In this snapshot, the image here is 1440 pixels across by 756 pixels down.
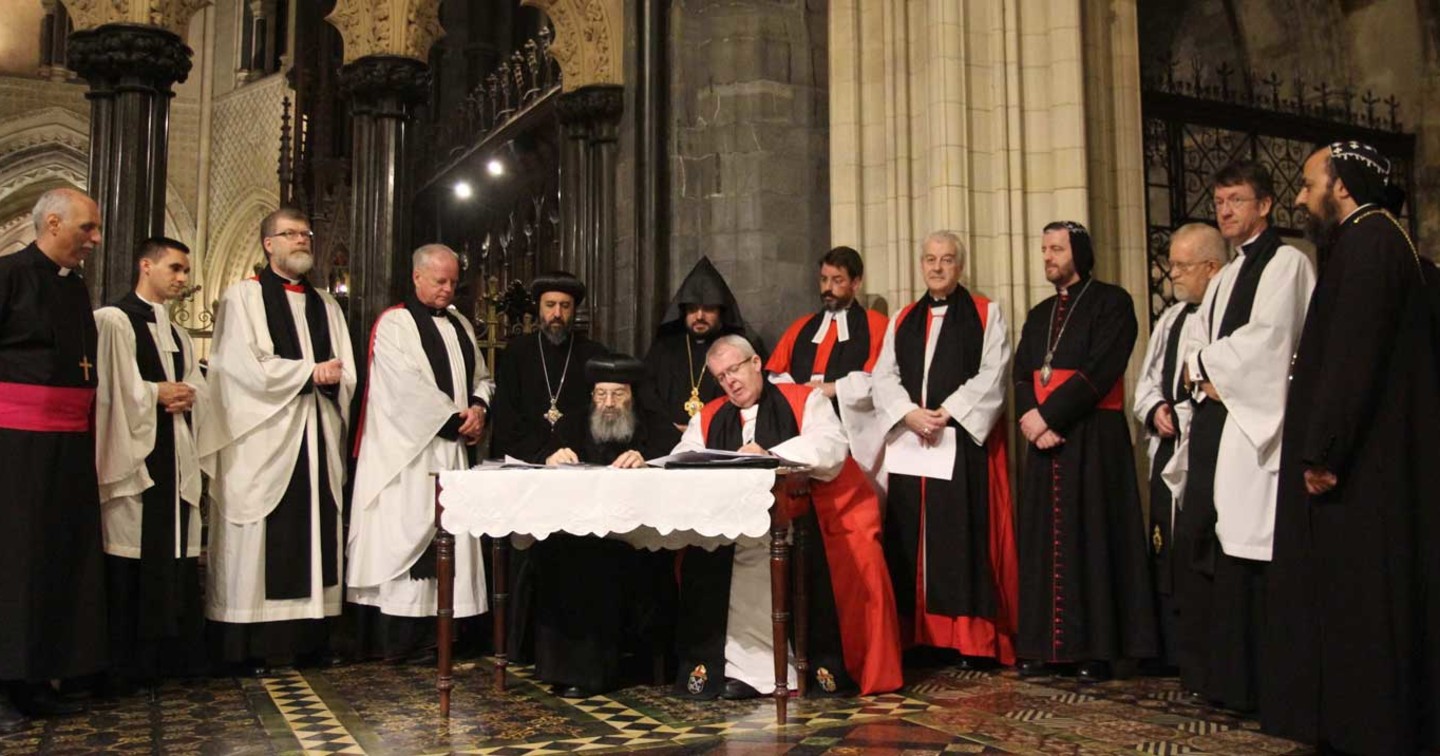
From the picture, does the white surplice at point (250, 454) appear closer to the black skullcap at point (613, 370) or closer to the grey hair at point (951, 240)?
the black skullcap at point (613, 370)

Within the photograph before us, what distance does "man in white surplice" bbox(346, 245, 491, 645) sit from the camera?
577 cm

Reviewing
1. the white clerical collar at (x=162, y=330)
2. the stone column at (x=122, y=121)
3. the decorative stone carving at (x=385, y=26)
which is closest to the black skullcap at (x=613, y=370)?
the white clerical collar at (x=162, y=330)

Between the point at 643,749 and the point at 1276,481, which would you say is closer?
the point at 643,749

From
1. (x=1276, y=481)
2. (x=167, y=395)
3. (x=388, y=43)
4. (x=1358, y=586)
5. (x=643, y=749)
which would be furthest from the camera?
(x=388, y=43)

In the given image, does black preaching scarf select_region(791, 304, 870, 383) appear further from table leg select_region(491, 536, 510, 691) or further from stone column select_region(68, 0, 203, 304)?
stone column select_region(68, 0, 203, 304)

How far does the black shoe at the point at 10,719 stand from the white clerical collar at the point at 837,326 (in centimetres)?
367

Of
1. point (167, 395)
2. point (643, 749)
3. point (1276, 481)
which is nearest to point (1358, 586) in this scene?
point (1276, 481)

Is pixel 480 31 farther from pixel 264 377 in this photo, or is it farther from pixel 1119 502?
pixel 1119 502

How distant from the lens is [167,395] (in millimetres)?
5297

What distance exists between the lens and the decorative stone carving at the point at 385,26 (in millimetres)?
7012

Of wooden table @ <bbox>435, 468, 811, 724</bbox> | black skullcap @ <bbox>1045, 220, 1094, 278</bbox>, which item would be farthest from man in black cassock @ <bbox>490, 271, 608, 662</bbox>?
black skullcap @ <bbox>1045, 220, 1094, 278</bbox>

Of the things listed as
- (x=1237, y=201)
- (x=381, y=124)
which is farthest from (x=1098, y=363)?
(x=381, y=124)

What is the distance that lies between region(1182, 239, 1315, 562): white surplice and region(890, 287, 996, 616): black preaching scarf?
1.30 m

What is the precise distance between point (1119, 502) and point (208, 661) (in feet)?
12.9
